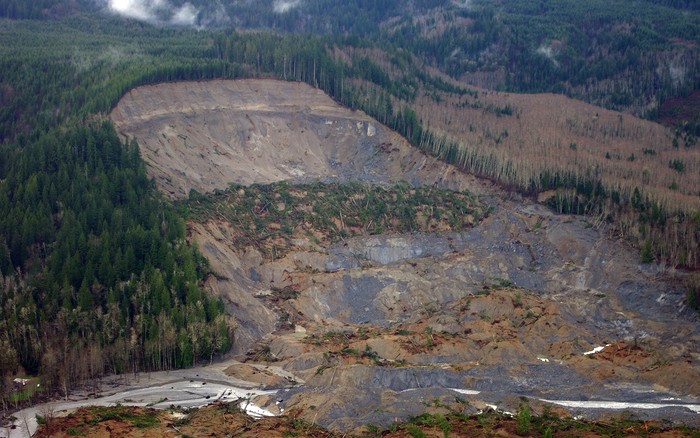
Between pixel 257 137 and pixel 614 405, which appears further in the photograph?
pixel 257 137

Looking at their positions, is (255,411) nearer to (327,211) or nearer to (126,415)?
(126,415)

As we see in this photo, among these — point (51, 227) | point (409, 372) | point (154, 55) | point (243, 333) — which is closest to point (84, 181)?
point (51, 227)

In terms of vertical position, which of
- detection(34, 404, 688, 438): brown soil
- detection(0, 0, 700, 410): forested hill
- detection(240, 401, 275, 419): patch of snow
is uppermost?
detection(0, 0, 700, 410): forested hill

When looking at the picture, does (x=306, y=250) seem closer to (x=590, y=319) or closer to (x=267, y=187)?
(x=267, y=187)

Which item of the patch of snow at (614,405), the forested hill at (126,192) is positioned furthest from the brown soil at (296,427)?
the forested hill at (126,192)

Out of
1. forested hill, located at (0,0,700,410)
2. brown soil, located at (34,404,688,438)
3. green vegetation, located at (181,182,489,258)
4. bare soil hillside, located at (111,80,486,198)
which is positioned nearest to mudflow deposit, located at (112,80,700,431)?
bare soil hillside, located at (111,80,486,198)

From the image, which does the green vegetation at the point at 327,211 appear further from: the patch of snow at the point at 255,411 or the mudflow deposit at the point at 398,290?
the patch of snow at the point at 255,411

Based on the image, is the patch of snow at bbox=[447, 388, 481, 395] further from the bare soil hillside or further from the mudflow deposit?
the bare soil hillside

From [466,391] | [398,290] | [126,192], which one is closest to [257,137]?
[126,192]

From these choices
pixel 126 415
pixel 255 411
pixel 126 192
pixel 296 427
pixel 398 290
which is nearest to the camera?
pixel 126 415
